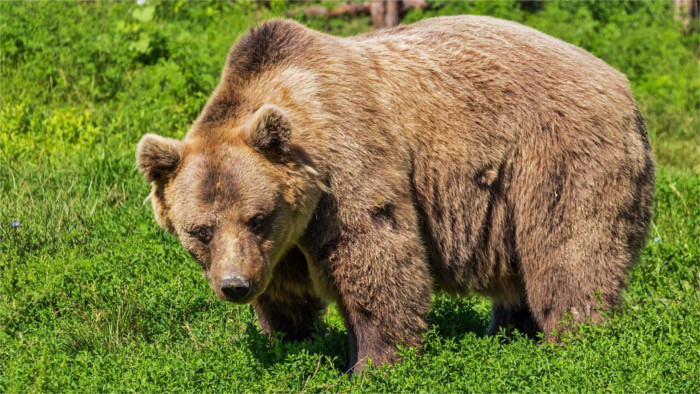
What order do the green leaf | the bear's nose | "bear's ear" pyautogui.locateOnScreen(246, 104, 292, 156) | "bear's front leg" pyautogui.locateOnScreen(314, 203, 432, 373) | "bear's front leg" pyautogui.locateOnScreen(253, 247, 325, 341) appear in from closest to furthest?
1. the bear's nose
2. "bear's ear" pyautogui.locateOnScreen(246, 104, 292, 156)
3. "bear's front leg" pyautogui.locateOnScreen(314, 203, 432, 373)
4. "bear's front leg" pyautogui.locateOnScreen(253, 247, 325, 341)
5. the green leaf

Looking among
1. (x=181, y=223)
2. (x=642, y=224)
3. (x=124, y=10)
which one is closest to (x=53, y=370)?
(x=181, y=223)

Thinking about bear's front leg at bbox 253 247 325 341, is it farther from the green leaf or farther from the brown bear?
the green leaf

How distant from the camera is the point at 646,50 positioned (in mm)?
14148

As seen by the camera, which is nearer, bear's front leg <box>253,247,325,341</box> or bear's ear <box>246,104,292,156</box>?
bear's ear <box>246,104,292,156</box>

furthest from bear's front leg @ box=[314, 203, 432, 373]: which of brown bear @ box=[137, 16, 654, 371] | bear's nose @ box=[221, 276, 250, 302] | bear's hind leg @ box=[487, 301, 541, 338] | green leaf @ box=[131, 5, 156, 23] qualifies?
green leaf @ box=[131, 5, 156, 23]

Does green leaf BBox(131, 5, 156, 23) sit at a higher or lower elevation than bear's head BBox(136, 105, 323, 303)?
lower

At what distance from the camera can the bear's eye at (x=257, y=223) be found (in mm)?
5059

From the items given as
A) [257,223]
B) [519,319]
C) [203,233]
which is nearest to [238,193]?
[257,223]

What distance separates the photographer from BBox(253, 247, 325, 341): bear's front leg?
5602 mm

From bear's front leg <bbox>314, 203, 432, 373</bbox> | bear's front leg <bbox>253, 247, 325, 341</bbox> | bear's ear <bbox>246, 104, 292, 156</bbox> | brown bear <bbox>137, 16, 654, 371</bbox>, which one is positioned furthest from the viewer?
bear's front leg <bbox>253, 247, 325, 341</bbox>

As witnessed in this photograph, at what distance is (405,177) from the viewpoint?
554 centimetres

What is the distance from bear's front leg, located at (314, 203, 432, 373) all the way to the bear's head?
1.06 ft

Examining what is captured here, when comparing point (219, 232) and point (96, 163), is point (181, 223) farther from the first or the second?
point (96, 163)

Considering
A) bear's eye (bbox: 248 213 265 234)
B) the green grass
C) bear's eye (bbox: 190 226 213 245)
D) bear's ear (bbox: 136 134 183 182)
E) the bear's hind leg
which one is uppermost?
bear's ear (bbox: 136 134 183 182)
